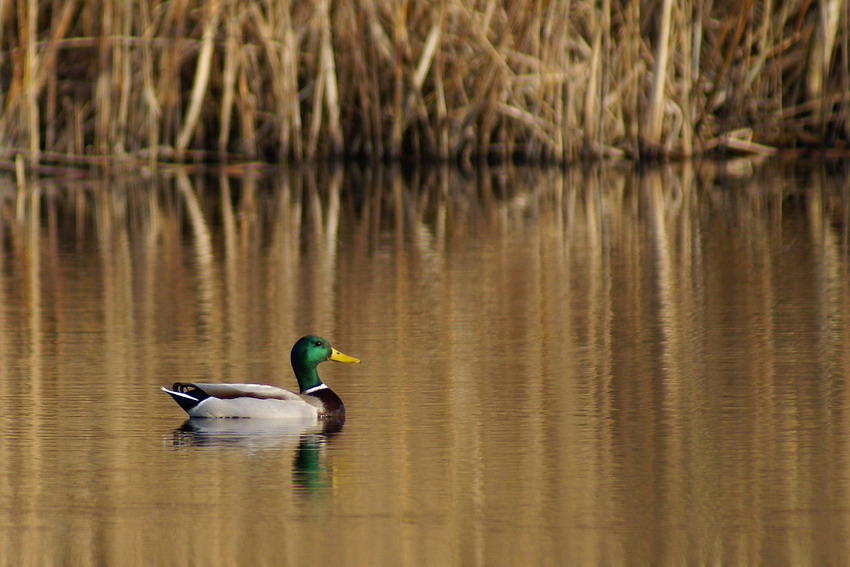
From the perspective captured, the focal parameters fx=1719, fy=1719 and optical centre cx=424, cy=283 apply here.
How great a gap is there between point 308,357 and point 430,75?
11.7 m

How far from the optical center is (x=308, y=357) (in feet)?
20.0

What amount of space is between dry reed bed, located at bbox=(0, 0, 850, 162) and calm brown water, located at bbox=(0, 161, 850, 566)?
357cm

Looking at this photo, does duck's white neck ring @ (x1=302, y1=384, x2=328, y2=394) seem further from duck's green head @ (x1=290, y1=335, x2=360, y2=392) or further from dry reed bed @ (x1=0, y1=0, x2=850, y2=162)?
dry reed bed @ (x1=0, y1=0, x2=850, y2=162)

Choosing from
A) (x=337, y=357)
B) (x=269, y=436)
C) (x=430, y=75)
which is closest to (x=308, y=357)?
(x=337, y=357)

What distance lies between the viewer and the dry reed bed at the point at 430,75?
16188mm

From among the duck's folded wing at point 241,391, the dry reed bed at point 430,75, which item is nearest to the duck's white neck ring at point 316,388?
the duck's folded wing at point 241,391

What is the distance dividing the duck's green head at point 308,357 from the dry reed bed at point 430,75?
32.6 feet

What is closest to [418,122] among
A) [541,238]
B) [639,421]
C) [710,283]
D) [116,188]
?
[116,188]

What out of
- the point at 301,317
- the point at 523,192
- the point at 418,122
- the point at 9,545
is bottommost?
the point at 9,545

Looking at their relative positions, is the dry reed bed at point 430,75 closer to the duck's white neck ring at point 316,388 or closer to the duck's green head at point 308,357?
the duck's green head at point 308,357

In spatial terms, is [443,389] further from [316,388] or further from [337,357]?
[316,388]

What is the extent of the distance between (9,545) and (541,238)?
746 centimetres

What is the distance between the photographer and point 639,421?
575 cm

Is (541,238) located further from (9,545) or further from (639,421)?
(9,545)
